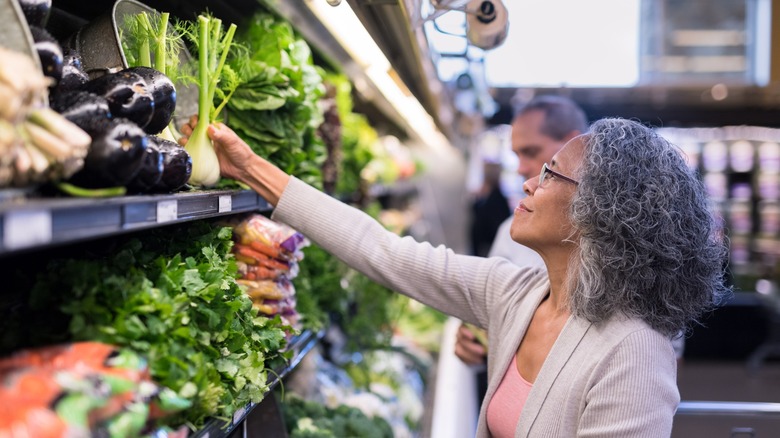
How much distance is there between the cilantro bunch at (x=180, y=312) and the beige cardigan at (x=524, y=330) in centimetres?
42

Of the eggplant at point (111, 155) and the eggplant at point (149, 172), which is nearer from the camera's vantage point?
the eggplant at point (111, 155)

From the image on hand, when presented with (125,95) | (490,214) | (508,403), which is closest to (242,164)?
(125,95)

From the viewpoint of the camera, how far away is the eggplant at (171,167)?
1.58 meters

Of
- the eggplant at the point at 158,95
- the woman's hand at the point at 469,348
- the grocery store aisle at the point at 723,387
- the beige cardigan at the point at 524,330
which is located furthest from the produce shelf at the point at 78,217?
the grocery store aisle at the point at 723,387

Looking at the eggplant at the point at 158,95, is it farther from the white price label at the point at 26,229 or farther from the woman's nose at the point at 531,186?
the woman's nose at the point at 531,186

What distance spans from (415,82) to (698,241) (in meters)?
2.60

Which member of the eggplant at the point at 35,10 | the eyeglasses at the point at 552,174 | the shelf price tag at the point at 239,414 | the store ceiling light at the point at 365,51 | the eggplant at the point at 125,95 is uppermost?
the store ceiling light at the point at 365,51

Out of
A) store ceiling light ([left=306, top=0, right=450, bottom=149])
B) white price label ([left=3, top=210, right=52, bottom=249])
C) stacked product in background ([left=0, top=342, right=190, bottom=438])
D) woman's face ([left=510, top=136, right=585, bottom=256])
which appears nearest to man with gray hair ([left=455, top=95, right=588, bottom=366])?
store ceiling light ([left=306, top=0, right=450, bottom=149])

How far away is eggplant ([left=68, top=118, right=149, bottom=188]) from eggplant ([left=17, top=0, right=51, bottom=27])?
23 centimetres

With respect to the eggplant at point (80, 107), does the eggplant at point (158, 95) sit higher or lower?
higher

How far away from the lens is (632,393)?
1816 millimetres

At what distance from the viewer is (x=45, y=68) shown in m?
1.31

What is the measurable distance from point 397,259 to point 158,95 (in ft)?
3.18

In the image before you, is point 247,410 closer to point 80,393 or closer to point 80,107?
point 80,393
